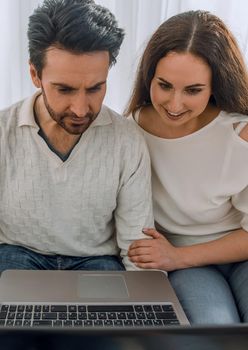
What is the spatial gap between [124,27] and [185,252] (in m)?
0.80

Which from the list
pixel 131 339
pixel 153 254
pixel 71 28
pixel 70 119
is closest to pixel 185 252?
pixel 153 254

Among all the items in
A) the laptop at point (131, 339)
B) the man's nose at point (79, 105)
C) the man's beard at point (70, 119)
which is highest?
the laptop at point (131, 339)

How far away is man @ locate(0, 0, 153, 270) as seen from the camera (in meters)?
1.11

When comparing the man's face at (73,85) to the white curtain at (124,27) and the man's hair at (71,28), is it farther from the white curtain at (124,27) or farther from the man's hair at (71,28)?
the white curtain at (124,27)

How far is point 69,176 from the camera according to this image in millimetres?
1194

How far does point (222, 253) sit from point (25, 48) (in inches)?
35.8

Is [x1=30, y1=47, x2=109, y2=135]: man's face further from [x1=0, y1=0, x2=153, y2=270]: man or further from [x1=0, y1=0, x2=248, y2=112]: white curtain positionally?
[x1=0, y1=0, x2=248, y2=112]: white curtain

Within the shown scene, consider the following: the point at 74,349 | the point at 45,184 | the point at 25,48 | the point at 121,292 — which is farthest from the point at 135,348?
the point at 25,48

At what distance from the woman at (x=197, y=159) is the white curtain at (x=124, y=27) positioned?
35 centimetres

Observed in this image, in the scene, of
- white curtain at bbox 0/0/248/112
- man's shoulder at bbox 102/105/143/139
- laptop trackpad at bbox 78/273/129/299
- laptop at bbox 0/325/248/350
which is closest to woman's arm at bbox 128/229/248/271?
laptop trackpad at bbox 78/273/129/299

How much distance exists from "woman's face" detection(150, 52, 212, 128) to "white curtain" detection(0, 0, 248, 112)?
0.40 metres

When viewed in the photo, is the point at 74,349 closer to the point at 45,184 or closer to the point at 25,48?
the point at 45,184

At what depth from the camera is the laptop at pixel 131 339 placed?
35cm

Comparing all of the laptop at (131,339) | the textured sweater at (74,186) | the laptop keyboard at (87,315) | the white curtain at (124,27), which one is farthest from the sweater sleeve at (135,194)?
the laptop at (131,339)
